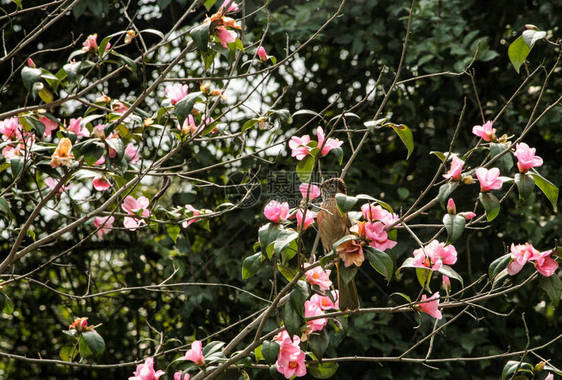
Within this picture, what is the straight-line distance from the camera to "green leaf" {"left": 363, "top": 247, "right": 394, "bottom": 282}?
47.6 inches

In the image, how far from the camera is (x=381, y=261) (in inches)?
48.0

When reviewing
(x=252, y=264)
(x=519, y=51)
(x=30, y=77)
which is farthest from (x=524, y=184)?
(x=30, y=77)

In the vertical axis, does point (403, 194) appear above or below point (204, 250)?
above

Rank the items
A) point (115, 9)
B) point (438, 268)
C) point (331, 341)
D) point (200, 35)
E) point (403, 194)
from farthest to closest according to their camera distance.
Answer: point (115, 9)
point (403, 194)
point (331, 341)
point (200, 35)
point (438, 268)

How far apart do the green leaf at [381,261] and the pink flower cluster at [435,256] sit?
148 millimetres

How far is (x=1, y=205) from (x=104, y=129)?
320 millimetres

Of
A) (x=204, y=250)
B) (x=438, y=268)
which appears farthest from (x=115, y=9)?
(x=438, y=268)

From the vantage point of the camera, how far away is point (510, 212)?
117 inches

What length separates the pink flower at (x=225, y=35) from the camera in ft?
5.30

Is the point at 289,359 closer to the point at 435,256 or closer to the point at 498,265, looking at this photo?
the point at 435,256

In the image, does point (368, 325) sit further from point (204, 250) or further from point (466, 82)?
point (466, 82)

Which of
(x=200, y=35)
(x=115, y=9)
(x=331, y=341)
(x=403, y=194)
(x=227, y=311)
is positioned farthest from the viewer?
(x=115, y=9)

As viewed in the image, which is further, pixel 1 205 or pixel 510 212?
pixel 510 212

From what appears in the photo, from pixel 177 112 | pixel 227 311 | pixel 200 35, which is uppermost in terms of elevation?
pixel 200 35
